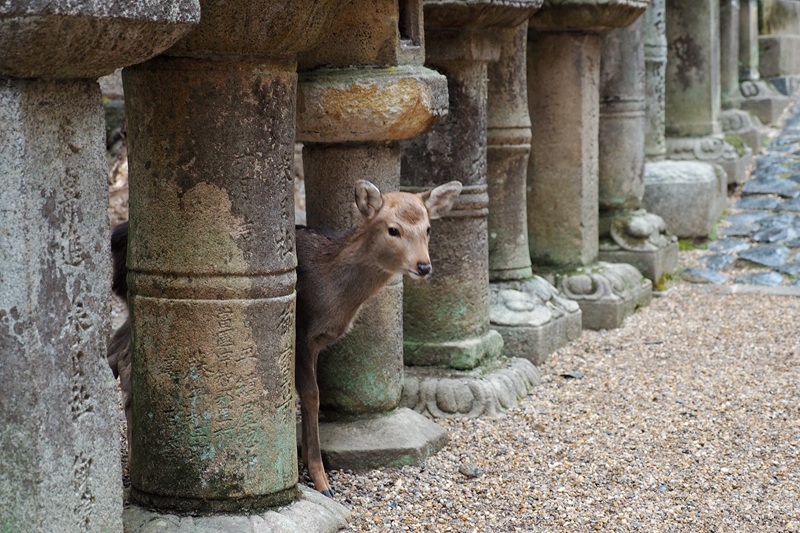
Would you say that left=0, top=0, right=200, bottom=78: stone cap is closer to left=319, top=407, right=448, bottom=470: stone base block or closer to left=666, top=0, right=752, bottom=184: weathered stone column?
left=319, top=407, right=448, bottom=470: stone base block

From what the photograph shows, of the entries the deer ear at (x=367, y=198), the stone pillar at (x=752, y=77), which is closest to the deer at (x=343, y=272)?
the deer ear at (x=367, y=198)

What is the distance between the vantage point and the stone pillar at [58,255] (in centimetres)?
271

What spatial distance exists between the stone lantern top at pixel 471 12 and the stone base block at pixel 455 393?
5.75 feet

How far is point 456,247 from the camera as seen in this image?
20.2 feet

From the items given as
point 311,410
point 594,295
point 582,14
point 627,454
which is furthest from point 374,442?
point 582,14

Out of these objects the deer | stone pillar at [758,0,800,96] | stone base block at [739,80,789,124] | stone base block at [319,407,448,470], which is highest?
stone pillar at [758,0,800,96]

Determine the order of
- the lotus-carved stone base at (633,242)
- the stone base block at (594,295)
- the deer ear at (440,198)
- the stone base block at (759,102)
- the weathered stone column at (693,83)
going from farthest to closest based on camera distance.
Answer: the stone base block at (759,102)
the weathered stone column at (693,83)
the lotus-carved stone base at (633,242)
the stone base block at (594,295)
the deer ear at (440,198)

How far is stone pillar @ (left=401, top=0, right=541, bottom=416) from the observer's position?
6.04 m

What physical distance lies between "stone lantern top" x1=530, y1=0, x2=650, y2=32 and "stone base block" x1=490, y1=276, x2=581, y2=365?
1695 millimetres

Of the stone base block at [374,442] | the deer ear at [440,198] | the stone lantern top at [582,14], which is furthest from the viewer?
the stone lantern top at [582,14]

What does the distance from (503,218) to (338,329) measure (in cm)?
264

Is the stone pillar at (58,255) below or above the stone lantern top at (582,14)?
below

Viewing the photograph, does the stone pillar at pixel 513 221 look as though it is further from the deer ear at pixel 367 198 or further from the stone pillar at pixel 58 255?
the stone pillar at pixel 58 255

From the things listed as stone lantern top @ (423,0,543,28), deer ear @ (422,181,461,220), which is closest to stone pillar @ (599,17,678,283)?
stone lantern top @ (423,0,543,28)
